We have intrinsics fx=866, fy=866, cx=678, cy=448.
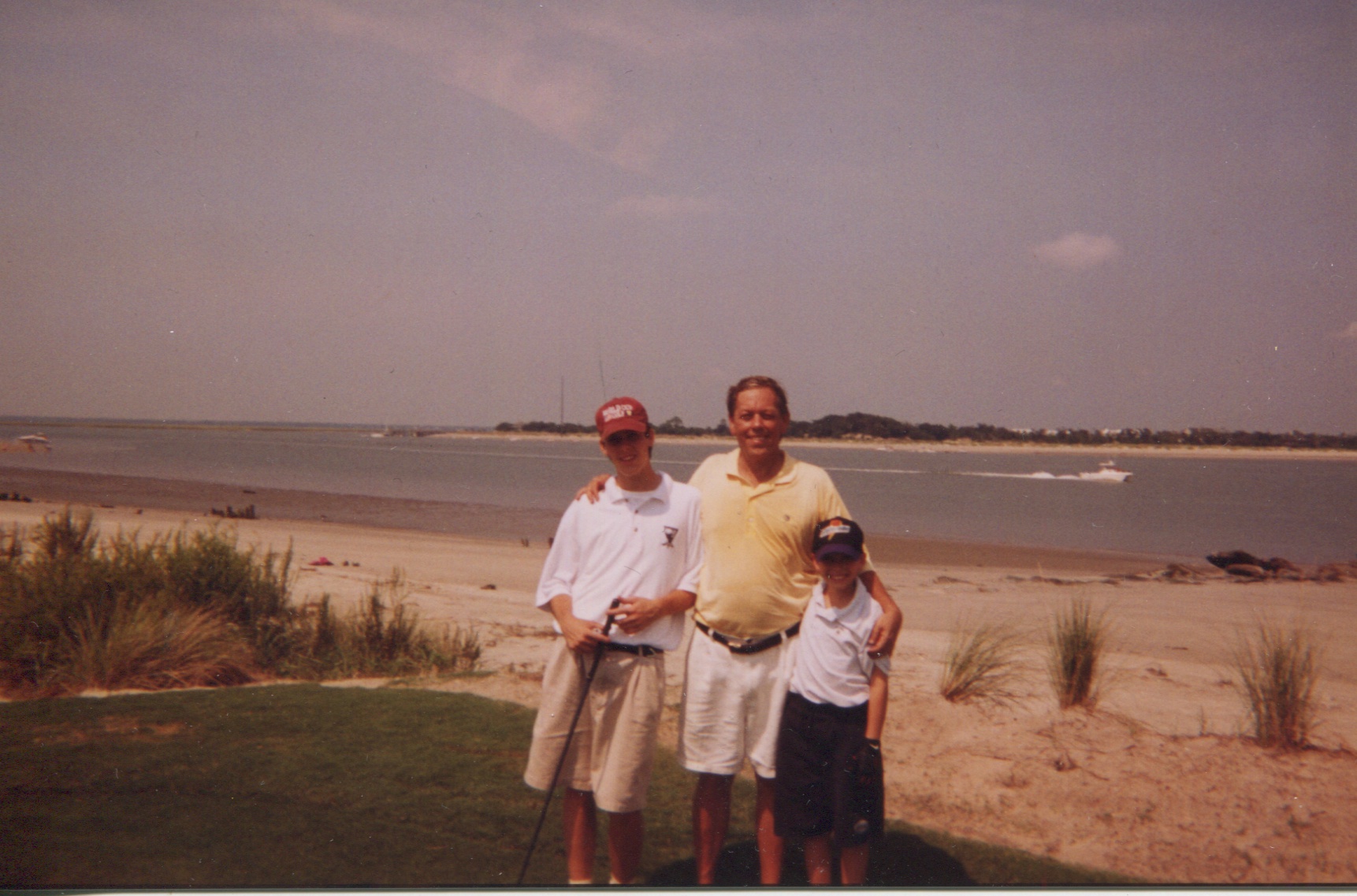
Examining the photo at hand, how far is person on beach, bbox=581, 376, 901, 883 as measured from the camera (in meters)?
2.97

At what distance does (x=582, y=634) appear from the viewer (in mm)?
2920

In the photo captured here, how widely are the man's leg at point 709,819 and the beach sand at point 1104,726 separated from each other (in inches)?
56.7

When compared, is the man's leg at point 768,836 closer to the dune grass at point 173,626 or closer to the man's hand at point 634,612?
the man's hand at point 634,612

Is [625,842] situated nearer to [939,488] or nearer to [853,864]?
[853,864]

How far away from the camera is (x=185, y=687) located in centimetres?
544

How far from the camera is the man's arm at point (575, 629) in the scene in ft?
9.59

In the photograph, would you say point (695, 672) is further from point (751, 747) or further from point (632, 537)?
point (632, 537)

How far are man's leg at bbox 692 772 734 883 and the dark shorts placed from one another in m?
0.22

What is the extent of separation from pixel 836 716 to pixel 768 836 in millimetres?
610

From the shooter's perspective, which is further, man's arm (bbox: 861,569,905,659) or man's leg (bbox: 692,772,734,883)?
man's leg (bbox: 692,772,734,883)

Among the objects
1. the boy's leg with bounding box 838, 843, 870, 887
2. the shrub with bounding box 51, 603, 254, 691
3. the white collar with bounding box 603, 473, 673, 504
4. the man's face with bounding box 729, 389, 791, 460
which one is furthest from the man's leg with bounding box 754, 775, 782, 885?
the shrub with bounding box 51, 603, 254, 691

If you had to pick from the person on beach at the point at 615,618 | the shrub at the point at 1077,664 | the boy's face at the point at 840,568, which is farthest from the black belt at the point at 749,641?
the shrub at the point at 1077,664

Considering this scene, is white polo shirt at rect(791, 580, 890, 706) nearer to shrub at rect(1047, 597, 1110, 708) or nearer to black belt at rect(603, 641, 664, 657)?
black belt at rect(603, 641, 664, 657)

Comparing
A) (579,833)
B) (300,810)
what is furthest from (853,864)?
(300,810)
